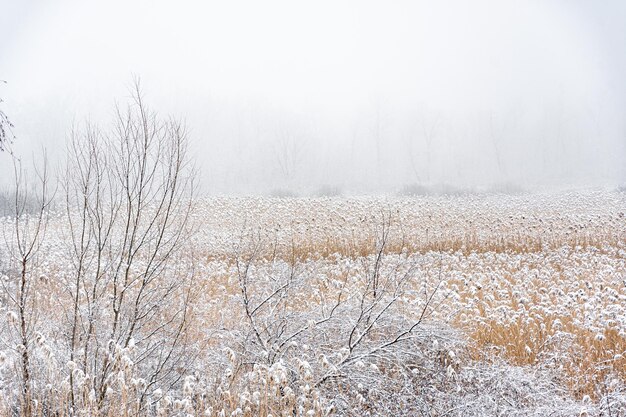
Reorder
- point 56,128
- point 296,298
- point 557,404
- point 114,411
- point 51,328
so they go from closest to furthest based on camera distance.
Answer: point 114,411, point 557,404, point 51,328, point 296,298, point 56,128

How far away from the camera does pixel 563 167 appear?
58.3 metres

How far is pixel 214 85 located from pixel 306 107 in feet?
53.4

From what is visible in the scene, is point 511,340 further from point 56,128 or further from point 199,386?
point 56,128

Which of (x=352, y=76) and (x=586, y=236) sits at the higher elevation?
(x=352, y=76)

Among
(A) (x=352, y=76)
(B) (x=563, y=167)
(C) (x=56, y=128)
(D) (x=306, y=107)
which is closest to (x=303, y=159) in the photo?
(D) (x=306, y=107)

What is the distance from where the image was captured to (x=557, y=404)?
5234mm

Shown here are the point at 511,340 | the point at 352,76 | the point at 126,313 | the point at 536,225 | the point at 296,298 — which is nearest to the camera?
the point at 126,313

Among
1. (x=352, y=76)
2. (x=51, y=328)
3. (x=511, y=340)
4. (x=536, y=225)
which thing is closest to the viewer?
(x=51, y=328)

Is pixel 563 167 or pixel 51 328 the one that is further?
pixel 563 167

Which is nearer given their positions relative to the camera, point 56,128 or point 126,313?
point 126,313

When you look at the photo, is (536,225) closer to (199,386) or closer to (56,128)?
(199,386)

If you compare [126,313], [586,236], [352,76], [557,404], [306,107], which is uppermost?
[352,76]

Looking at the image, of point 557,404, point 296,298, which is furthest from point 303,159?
point 557,404

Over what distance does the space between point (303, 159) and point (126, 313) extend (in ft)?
165
